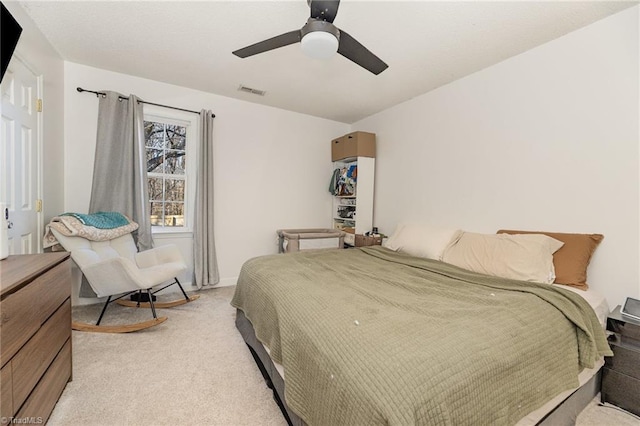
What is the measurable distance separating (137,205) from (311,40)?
2562 mm

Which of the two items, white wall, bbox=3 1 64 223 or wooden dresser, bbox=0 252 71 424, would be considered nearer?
wooden dresser, bbox=0 252 71 424

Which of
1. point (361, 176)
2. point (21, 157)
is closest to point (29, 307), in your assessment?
point (21, 157)

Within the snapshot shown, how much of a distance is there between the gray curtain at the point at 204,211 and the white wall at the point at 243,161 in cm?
16

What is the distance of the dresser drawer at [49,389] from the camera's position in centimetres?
118

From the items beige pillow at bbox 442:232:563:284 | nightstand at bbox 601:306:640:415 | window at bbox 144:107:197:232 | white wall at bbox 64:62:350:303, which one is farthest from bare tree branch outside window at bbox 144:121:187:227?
nightstand at bbox 601:306:640:415

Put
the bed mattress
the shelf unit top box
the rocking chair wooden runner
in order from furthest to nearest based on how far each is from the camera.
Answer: the shelf unit top box → the rocking chair wooden runner → the bed mattress

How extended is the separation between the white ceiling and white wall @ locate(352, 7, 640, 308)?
18cm

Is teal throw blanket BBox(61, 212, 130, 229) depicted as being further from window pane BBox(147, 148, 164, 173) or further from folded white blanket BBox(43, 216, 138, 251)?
window pane BBox(147, 148, 164, 173)

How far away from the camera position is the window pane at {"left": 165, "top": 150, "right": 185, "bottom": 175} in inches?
134

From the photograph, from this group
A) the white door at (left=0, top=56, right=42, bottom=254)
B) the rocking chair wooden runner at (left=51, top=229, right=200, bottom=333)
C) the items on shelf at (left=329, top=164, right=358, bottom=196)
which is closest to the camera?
the white door at (left=0, top=56, right=42, bottom=254)

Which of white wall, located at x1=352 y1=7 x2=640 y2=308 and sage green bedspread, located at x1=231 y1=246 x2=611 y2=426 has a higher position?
white wall, located at x1=352 y1=7 x2=640 y2=308

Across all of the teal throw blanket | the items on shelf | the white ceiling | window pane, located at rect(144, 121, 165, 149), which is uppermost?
the white ceiling

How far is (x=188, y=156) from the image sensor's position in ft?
11.2

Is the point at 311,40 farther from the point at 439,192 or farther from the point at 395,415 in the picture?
the point at 439,192
